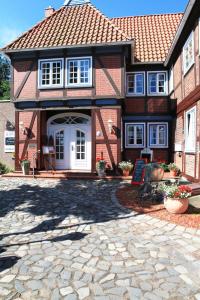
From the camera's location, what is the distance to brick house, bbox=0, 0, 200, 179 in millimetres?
13047

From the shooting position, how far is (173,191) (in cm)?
685

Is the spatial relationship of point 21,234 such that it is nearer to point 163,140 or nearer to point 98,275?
point 98,275

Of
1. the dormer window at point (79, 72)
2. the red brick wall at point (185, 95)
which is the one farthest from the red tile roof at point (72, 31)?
the red brick wall at point (185, 95)

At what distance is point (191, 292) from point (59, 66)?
12075mm

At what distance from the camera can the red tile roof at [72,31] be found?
1312 centimetres

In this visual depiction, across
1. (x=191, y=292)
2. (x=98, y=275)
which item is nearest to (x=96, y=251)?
(x=98, y=275)

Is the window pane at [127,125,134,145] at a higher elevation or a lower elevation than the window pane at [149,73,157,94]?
lower

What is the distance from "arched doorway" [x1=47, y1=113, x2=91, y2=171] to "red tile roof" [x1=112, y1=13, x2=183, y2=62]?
4.94 metres

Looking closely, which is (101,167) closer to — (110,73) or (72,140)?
(72,140)

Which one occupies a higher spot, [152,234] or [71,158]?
[71,158]

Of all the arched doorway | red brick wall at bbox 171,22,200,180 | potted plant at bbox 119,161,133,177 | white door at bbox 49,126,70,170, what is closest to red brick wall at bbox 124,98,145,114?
red brick wall at bbox 171,22,200,180

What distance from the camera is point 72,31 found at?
1391 cm

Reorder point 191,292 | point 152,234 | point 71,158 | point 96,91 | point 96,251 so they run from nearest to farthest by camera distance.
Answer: point 191,292 < point 96,251 < point 152,234 < point 96,91 < point 71,158

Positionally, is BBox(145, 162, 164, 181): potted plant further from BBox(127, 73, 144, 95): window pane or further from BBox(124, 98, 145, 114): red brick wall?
BBox(127, 73, 144, 95): window pane
